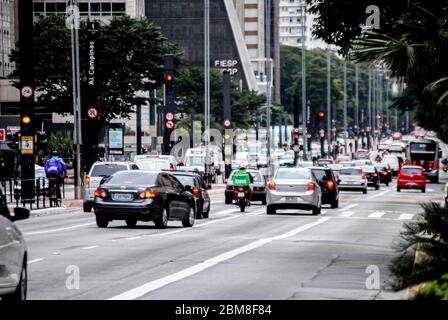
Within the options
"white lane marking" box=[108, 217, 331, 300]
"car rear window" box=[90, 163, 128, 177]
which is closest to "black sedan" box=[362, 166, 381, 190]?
"car rear window" box=[90, 163, 128, 177]

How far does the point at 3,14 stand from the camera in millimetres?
122625

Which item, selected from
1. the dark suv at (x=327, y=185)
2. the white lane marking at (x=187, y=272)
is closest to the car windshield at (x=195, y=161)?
the dark suv at (x=327, y=185)

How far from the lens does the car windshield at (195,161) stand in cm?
8465

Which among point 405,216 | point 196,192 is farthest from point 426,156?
point 196,192

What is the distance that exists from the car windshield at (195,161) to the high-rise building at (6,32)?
136 feet

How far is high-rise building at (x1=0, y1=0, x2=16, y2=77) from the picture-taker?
12144 centimetres

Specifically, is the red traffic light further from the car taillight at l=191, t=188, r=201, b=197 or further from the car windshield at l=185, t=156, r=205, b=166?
the car windshield at l=185, t=156, r=205, b=166

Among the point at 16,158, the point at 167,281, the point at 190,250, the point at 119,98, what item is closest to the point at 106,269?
the point at 167,281

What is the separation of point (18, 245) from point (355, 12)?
1236cm

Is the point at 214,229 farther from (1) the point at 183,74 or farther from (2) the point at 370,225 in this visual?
(1) the point at 183,74

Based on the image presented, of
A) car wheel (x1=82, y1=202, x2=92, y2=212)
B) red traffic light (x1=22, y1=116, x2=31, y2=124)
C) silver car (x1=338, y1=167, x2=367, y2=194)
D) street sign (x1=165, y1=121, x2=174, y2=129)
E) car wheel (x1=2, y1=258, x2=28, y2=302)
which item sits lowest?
silver car (x1=338, y1=167, x2=367, y2=194)

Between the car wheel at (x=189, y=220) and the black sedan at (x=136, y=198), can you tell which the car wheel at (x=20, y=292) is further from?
the car wheel at (x=189, y=220)

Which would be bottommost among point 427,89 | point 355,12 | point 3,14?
point 427,89

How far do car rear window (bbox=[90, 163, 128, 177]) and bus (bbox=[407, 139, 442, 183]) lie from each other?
65.8 meters
